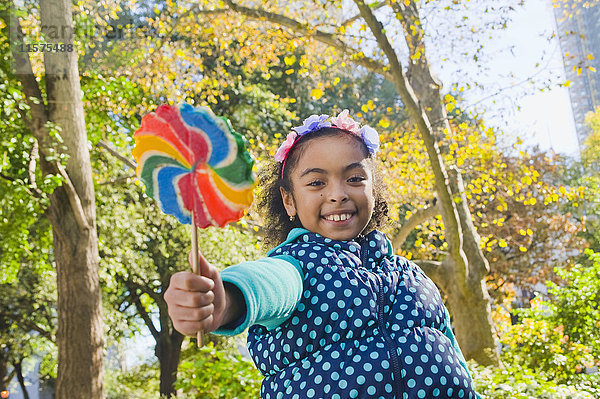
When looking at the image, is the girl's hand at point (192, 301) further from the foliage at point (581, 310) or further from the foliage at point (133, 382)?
the foliage at point (133, 382)

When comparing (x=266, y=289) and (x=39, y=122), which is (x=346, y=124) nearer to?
(x=266, y=289)

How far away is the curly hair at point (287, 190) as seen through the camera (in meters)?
2.05

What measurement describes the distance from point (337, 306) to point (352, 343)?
0.11m

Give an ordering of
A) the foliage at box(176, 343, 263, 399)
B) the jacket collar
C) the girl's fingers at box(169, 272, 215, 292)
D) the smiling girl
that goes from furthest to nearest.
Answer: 1. the foliage at box(176, 343, 263, 399)
2. the jacket collar
3. the smiling girl
4. the girl's fingers at box(169, 272, 215, 292)

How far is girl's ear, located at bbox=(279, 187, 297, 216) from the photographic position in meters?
2.06

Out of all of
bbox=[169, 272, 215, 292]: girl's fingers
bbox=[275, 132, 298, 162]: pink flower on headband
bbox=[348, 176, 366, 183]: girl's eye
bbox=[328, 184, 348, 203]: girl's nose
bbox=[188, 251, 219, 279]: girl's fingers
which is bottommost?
bbox=[169, 272, 215, 292]: girl's fingers

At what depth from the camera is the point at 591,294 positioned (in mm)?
9695

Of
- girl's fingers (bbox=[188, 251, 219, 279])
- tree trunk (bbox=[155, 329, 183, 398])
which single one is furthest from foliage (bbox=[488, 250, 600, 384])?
tree trunk (bbox=[155, 329, 183, 398])

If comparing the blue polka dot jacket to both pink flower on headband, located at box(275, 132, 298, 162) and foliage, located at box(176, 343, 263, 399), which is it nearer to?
pink flower on headband, located at box(275, 132, 298, 162)

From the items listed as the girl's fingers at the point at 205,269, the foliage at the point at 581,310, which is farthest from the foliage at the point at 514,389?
the foliage at the point at 581,310

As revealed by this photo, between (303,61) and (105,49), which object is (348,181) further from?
(105,49)

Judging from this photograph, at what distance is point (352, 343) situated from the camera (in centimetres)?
162

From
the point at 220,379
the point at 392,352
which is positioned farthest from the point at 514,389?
the point at 392,352

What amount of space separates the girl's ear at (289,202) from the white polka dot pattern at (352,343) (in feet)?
0.97
